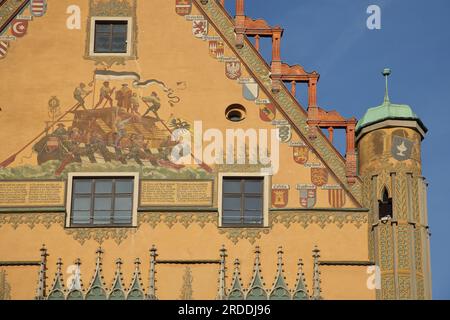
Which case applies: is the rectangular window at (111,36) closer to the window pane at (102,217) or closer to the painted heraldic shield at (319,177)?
the window pane at (102,217)

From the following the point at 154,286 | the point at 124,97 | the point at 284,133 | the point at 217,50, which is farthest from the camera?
the point at 217,50

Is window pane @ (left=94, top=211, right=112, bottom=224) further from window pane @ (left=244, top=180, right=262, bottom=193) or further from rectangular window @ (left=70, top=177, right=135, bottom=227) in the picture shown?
window pane @ (left=244, top=180, right=262, bottom=193)

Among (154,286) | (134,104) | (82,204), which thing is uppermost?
(134,104)

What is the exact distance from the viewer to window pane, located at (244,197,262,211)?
76.5ft

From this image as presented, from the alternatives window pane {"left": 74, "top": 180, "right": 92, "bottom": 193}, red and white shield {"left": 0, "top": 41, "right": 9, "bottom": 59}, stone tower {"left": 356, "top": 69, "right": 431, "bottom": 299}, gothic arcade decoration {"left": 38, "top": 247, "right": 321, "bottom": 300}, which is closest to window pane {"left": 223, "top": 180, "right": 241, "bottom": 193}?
gothic arcade decoration {"left": 38, "top": 247, "right": 321, "bottom": 300}

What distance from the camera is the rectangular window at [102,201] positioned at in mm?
23312

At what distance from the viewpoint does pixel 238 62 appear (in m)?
24.2

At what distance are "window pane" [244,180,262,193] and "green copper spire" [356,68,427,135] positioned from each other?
1.65 m

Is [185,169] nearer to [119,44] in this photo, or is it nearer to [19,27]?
[119,44]

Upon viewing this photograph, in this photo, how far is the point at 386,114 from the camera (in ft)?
76.9

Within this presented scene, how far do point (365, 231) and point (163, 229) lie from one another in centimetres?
282

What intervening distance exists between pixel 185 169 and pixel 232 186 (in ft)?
2.33

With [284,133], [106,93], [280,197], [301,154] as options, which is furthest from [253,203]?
[106,93]

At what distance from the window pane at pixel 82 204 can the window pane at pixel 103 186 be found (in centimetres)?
20
